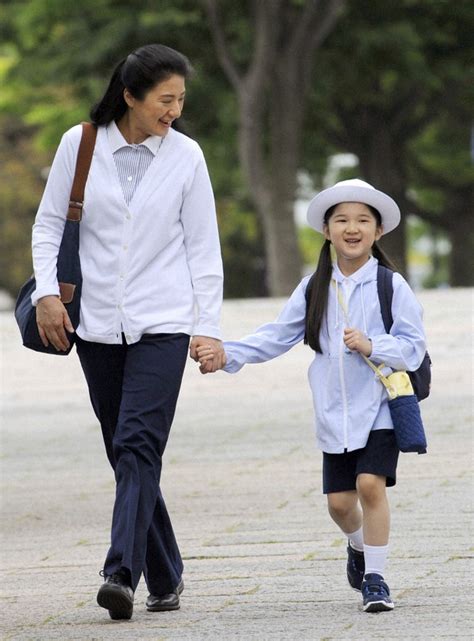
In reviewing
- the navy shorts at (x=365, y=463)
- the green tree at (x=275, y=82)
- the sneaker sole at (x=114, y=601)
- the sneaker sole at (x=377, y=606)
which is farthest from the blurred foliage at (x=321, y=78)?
the sneaker sole at (x=377, y=606)

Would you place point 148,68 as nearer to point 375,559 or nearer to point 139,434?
point 139,434

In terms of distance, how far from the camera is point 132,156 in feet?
18.4

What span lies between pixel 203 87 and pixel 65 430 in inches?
663

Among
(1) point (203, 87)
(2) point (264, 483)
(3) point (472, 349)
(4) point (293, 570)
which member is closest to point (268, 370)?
(3) point (472, 349)

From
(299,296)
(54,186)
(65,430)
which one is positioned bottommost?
(65,430)

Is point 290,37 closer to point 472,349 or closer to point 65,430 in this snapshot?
point 472,349

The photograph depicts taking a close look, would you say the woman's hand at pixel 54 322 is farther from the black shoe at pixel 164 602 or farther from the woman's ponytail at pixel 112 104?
the black shoe at pixel 164 602

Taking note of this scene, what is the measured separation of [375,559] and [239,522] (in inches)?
87.5

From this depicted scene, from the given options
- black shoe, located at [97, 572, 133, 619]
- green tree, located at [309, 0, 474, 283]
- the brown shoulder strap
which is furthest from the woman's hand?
green tree, located at [309, 0, 474, 283]

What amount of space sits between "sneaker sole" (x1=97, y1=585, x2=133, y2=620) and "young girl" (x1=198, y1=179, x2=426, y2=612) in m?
0.70

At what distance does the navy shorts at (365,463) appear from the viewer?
530 cm

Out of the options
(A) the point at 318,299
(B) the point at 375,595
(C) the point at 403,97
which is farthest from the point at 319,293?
(C) the point at 403,97

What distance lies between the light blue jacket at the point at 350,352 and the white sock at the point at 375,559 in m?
0.32

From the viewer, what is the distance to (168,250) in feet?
18.2
